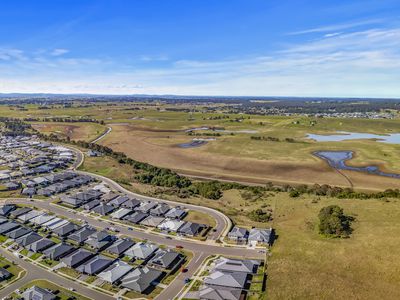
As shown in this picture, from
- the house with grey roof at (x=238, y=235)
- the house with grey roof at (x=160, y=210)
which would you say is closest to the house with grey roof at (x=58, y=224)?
the house with grey roof at (x=160, y=210)

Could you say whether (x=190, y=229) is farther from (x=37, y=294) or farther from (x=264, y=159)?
(x=264, y=159)

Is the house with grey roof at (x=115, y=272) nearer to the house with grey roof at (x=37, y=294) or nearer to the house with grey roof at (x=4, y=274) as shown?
the house with grey roof at (x=37, y=294)

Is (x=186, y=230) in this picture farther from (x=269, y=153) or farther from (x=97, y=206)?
(x=269, y=153)

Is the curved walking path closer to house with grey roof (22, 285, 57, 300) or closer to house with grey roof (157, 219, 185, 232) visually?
house with grey roof (157, 219, 185, 232)

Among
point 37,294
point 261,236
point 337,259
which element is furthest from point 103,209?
point 337,259

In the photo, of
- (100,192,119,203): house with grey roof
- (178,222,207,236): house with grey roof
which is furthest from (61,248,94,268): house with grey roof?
(100,192,119,203): house with grey roof

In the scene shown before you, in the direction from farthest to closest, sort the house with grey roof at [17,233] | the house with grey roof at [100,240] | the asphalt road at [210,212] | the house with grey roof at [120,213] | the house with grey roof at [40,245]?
1. the house with grey roof at [120,213]
2. the asphalt road at [210,212]
3. the house with grey roof at [17,233]
4. the house with grey roof at [100,240]
5. the house with grey roof at [40,245]
